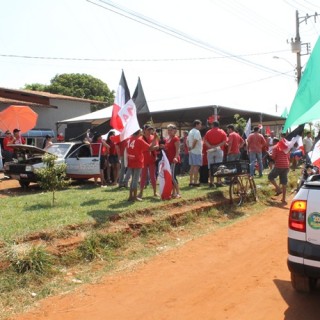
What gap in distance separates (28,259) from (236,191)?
671 centimetres

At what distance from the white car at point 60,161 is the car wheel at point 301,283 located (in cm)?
955

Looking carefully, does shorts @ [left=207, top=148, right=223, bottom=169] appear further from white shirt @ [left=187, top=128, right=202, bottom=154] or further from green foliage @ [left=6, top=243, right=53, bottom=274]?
green foliage @ [left=6, top=243, right=53, bottom=274]

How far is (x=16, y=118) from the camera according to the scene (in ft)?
52.8

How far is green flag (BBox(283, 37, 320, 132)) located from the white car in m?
9.07

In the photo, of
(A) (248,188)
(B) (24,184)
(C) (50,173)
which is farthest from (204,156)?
(B) (24,184)

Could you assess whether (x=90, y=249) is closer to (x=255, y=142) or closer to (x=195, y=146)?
(x=195, y=146)

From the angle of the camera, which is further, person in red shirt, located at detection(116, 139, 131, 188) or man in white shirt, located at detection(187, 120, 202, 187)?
man in white shirt, located at detection(187, 120, 202, 187)

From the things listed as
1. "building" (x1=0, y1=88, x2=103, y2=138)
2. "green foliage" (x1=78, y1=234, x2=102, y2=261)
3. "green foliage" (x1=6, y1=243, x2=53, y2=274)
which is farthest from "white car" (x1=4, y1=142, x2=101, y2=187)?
"building" (x1=0, y1=88, x2=103, y2=138)

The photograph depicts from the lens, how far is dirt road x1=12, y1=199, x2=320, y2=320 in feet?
14.4

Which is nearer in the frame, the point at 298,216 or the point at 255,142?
the point at 298,216

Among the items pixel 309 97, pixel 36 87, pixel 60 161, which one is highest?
pixel 36 87

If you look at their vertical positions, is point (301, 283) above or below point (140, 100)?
below

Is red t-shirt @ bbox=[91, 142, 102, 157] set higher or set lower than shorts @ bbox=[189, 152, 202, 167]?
higher

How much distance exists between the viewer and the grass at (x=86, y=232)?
5.32 m
